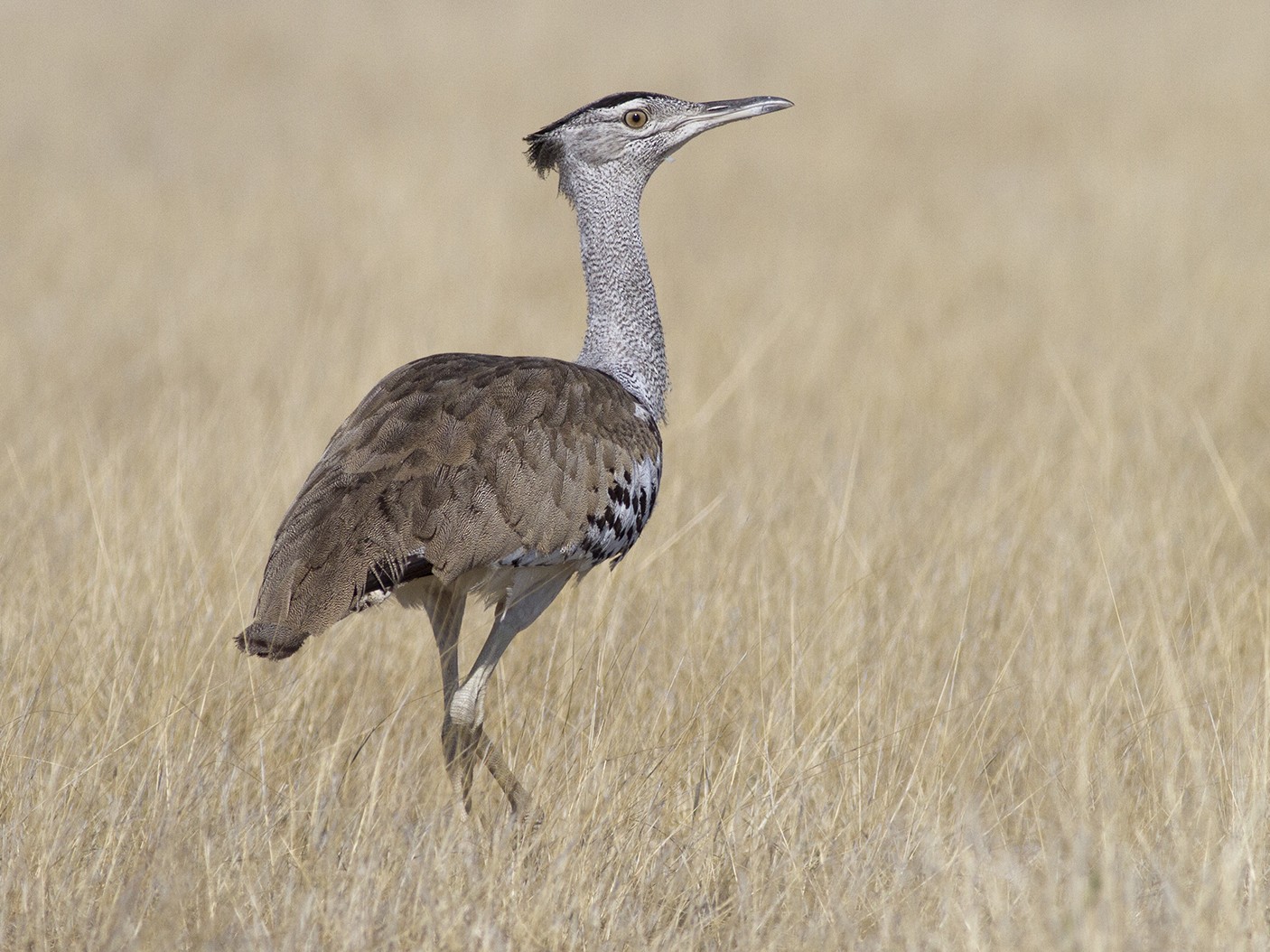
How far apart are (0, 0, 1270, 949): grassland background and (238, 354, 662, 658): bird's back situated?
35 centimetres

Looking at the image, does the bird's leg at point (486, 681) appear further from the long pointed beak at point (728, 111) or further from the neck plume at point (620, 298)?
the long pointed beak at point (728, 111)

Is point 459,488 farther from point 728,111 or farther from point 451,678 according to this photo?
point 728,111

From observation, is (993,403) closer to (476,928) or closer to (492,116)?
(476,928)

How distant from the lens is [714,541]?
14.2ft

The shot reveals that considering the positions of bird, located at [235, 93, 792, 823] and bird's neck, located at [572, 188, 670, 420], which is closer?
bird, located at [235, 93, 792, 823]

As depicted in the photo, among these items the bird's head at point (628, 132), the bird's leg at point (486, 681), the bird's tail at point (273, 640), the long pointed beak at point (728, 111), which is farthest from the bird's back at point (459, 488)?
the long pointed beak at point (728, 111)

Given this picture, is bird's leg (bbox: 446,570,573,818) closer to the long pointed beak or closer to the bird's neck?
the bird's neck

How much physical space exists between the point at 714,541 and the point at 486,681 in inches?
53.7

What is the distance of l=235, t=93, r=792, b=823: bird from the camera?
271 cm

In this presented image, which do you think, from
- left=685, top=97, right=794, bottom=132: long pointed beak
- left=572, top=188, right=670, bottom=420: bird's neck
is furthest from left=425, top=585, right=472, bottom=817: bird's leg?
left=685, top=97, right=794, bottom=132: long pointed beak

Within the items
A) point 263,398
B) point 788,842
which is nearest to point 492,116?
point 263,398

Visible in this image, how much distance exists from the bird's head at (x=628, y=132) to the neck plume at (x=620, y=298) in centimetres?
6

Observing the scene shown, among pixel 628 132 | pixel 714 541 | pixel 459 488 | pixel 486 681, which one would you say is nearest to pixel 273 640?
pixel 459 488

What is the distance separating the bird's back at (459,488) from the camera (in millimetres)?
2686
